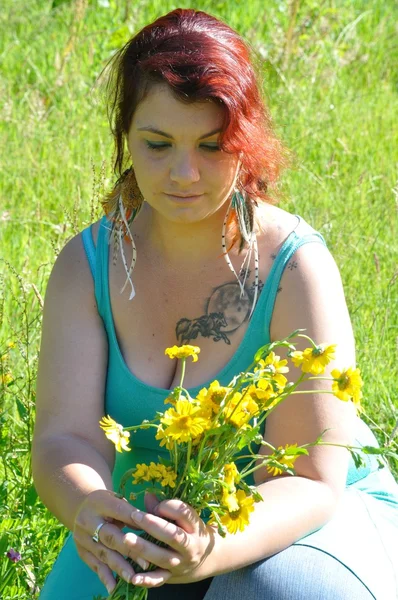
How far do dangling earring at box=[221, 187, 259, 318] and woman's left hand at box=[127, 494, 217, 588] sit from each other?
559 mm

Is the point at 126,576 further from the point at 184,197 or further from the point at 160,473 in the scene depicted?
the point at 184,197

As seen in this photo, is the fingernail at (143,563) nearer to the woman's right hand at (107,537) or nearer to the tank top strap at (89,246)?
the woman's right hand at (107,537)

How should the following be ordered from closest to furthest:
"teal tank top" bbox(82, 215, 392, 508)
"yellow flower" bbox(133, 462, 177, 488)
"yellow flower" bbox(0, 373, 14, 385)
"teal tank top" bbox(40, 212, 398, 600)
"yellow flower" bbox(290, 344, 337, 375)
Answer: "yellow flower" bbox(290, 344, 337, 375) → "yellow flower" bbox(133, 462, 177, 488) → "teal tank top" bbox(40, 212, 398, 600) → "teal tank top" bbox(82, 215, 392, 508) → "yellow flower" bbox(0, 373, 14, 385)

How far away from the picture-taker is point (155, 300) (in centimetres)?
214

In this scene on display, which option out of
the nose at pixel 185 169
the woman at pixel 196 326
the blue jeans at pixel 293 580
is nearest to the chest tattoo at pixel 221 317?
the woman at pixel 196 326

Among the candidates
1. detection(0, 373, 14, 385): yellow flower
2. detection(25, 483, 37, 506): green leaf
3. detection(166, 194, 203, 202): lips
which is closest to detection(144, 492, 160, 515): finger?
detection(166, 194, 203, 202): lips

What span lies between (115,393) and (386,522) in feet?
1.91

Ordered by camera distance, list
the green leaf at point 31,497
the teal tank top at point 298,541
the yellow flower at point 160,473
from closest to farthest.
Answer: the yellow flower at point 160,473 < the teal tank top at point 298,541 < the green leaf at point 31,497

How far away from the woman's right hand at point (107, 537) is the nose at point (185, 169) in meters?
0.57

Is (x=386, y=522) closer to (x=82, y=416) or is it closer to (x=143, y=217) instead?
(x=82, y=416)

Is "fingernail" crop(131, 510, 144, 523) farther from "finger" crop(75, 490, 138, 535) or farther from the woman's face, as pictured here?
the woman's face

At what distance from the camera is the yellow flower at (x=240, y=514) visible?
1.45m

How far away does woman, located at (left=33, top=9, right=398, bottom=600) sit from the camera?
176 cm

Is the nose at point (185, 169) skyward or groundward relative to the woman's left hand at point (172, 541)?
skyward
